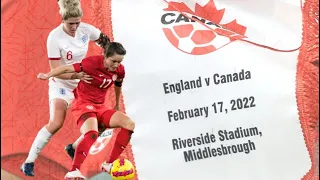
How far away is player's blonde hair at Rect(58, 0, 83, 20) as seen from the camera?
425cm

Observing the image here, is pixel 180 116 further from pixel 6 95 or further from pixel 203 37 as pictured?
pixel 6 95

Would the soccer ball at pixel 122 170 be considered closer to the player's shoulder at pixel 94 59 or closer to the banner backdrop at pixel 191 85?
the banner backdrop at pixel 191 85

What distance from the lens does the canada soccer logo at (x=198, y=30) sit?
4.49 meters

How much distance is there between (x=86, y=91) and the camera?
14.0 ft

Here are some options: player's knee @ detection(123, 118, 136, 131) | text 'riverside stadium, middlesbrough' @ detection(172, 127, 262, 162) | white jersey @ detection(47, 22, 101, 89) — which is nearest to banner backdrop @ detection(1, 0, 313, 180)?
text 'riverside stadium, middlesbrough' @ detection(172, 127, 262, 162)

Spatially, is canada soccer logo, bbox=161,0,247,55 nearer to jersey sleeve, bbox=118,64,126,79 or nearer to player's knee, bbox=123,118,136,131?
jersey sleeve, bbox=118,64,126,79

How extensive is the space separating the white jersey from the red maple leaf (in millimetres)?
515

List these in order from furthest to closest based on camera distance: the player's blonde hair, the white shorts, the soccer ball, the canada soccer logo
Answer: the canada soccer logo
the white shorts
the player's blonde hair
the soccer ball

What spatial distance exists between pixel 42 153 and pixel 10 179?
24 cm

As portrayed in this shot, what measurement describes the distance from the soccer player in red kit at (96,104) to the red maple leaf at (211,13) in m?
0.50

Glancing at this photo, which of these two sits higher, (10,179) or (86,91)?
(86,91)

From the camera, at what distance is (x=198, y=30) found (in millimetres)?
4488

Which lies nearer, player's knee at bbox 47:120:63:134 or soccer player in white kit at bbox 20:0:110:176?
soccer player in white kit at bbox 20:0:110:176

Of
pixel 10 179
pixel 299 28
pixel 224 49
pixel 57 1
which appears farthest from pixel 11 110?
pixel 299 28
